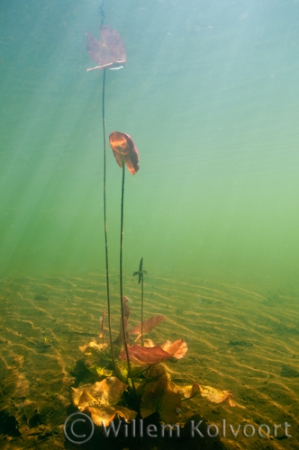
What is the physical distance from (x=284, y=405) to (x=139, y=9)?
11927 mm

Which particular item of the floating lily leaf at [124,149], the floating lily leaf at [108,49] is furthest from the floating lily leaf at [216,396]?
the floating lily leaf at [108,49]

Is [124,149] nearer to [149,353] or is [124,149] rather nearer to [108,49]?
[108,49]

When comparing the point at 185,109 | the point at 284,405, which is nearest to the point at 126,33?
the point at 185,109

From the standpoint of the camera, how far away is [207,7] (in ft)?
30.5

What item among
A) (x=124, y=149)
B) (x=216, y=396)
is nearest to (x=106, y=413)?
(x=216, y=396)

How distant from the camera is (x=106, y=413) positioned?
7.77ft

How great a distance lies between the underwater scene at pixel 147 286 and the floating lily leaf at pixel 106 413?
0.5 inches

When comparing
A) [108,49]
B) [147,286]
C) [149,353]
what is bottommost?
[147,286]

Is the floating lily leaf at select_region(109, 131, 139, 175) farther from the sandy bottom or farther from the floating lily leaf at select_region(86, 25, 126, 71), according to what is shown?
the sandy bottom

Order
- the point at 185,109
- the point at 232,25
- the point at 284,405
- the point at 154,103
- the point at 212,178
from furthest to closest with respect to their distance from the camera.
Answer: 1. the point at 212,178
2. the point at 185,109
3. the point at 154,103
4. the point at 232,25
5. the point at 284,405

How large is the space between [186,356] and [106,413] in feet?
9.26

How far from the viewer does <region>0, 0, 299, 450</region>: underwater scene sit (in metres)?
2.67

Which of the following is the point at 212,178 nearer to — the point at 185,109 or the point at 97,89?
the point at 185,109

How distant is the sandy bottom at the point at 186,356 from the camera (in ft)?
9.35
